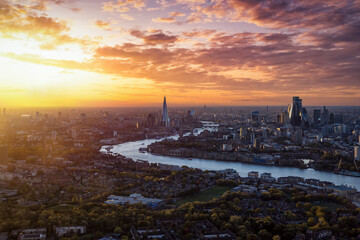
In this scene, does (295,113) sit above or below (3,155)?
above

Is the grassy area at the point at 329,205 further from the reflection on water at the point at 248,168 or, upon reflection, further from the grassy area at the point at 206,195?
the reflection on water at the point at 248,168

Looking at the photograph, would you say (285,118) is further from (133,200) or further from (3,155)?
(133,200)

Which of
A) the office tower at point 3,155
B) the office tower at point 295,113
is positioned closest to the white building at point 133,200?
the office tower at point 3,155

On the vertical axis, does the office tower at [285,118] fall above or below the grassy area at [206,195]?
above

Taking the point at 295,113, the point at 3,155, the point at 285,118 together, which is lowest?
the point at 3,155

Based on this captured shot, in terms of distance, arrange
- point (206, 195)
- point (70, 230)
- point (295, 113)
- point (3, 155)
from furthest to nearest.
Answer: point (295, 113), point (3, 155), point (206, 195), point (70, 230)

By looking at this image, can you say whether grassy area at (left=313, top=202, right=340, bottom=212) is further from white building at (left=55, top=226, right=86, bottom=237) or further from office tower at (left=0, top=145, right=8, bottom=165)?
office tower at (left=0, top=145, right=8, bottom=165)

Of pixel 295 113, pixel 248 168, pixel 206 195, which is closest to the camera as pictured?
pixel 206 195

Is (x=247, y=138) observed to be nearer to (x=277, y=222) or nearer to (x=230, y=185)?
(x=230, y=185)

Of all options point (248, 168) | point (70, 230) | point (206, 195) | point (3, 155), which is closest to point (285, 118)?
point (248, 168)

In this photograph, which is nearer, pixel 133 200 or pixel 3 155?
pixel 133 200

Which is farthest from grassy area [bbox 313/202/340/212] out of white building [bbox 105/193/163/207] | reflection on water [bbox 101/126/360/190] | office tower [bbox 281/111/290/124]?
office tower [bbox 281/111/290/124]
